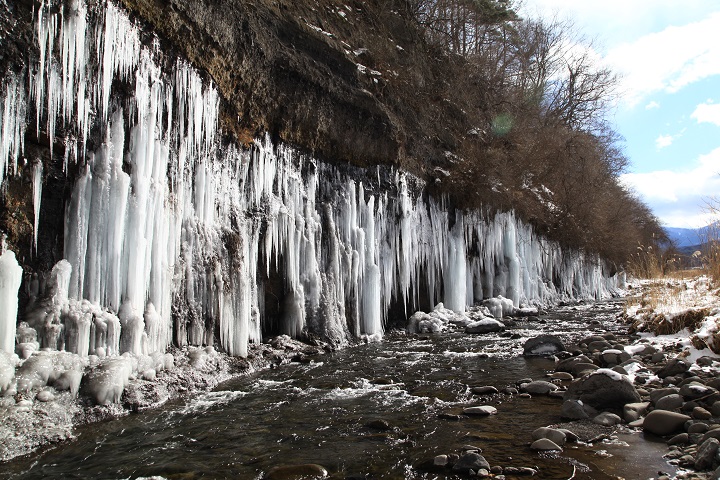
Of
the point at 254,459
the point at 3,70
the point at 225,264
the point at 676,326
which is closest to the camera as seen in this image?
the point at 254,459

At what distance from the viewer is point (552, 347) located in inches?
372

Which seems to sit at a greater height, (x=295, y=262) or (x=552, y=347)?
(x=295, y=262)

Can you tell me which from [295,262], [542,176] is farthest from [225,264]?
[542,176]

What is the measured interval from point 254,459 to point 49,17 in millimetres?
5460

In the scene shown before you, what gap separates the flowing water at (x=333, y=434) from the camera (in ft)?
13.2

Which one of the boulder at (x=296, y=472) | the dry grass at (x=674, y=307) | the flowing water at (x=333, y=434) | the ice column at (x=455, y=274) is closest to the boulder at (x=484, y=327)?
the ice column at (x=455, y=274)

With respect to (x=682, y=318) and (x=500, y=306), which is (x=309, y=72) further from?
(x=500, y=306)

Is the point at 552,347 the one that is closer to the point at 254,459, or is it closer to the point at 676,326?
the point at 676,326

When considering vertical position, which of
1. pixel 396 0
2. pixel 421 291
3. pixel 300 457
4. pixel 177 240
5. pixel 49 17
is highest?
pixel 396 0

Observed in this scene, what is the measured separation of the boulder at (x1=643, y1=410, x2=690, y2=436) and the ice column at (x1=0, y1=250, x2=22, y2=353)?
6.40 metres

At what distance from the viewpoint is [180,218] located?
25.2 ft

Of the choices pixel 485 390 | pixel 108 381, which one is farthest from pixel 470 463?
pixel 108 381

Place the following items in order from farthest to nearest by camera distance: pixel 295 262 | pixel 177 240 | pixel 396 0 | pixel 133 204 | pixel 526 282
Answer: pixel 526 282 < pixel 396 0 < pixel 295 262 < pixel 177 240 < pixel 133 204

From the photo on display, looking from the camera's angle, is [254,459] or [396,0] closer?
[254,459]
